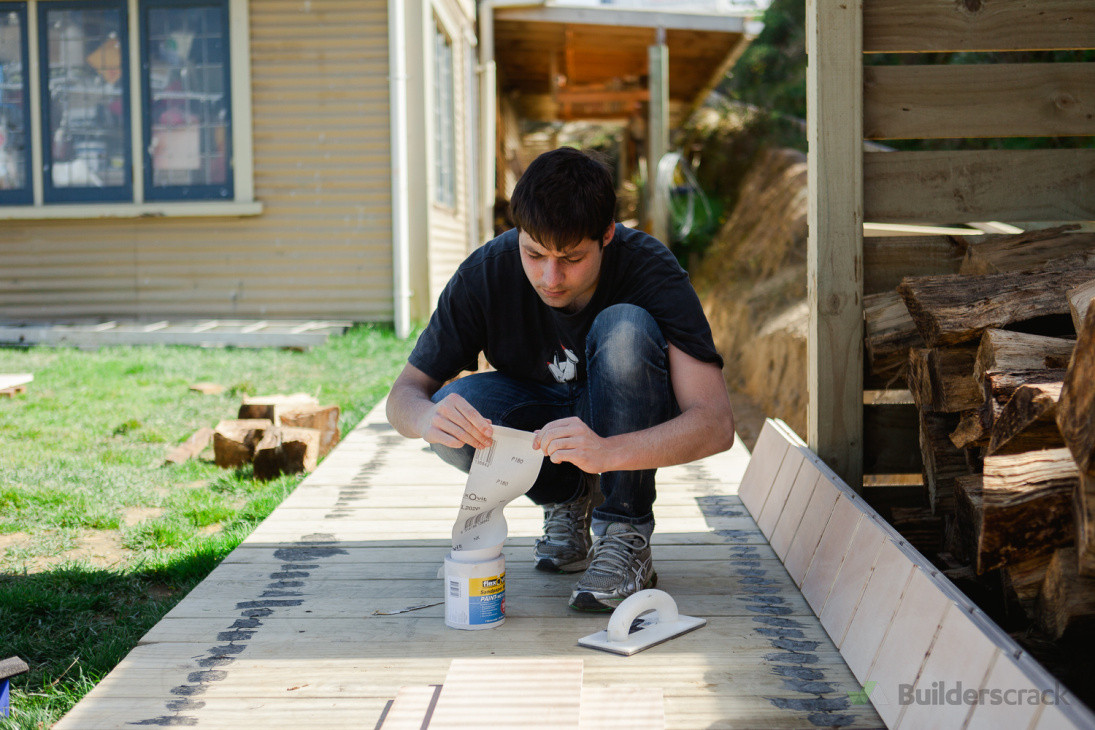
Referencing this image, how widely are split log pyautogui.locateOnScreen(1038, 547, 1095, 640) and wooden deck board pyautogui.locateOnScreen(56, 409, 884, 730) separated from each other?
0.37 metres

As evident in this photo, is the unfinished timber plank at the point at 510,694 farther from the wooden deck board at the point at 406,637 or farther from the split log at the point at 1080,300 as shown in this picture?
the split log at the point at 1080,300

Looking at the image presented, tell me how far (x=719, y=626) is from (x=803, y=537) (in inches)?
18.5

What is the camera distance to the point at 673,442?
89.0 inches

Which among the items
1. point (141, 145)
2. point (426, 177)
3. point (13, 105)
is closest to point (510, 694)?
point (426, 177)

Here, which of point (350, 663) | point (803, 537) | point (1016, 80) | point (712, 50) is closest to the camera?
point (350, 663)

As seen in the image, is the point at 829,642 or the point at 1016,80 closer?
the point at 829,642

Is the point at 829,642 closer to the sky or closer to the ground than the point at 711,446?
closer to the ground

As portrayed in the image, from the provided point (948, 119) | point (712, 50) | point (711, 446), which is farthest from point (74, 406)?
point (712, 50)

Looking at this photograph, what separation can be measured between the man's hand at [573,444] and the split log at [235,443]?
2.39m

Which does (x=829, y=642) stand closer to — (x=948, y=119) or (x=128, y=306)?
(x=948, y=119)

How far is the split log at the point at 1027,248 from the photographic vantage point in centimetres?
264

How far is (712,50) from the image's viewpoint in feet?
43.7

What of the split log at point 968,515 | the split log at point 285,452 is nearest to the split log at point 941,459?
the split log at point 968,515

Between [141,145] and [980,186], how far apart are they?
718 centimetres
